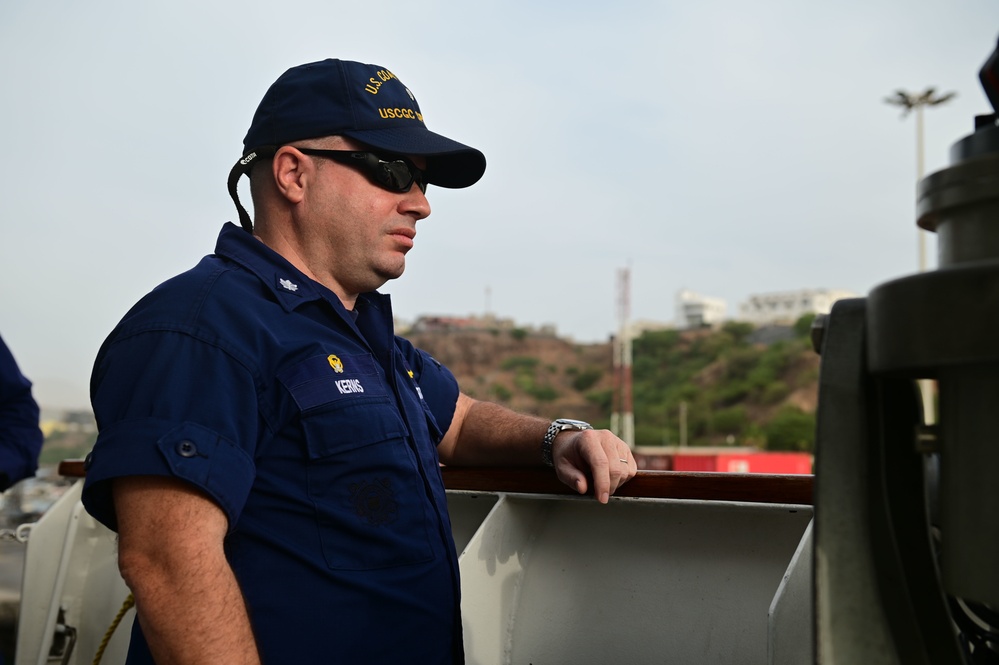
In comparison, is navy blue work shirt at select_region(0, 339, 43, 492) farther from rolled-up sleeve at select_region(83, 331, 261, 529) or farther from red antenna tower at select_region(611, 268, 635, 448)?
red antenna tower at select_region(611, 268, 635, 448)

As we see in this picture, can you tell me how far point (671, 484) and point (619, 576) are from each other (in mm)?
405

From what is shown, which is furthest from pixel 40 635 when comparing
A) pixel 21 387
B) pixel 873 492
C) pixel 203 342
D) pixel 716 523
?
pixel 873 492

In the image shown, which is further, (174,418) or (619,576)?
(619,576)

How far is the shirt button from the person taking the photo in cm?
160

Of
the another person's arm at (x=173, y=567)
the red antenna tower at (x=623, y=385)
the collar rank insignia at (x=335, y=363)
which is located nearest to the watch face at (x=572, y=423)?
the collar rank insignia at (x=335, y=363)

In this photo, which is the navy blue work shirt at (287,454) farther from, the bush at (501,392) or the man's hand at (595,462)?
the bush at (501,392)

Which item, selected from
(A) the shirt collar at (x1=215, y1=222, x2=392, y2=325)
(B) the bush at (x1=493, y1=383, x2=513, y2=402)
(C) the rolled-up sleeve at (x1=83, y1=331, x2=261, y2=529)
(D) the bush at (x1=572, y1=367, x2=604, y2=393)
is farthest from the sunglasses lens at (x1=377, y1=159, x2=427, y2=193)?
(D) the bush at (x1=572, y1=367, x2=604, y2=393)

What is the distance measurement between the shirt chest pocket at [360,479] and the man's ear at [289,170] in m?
0.44

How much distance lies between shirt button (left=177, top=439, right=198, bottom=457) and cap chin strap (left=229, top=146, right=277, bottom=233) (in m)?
0.82

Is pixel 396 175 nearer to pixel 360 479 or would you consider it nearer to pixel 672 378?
pixel 360 479

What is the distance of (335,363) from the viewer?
1.91m

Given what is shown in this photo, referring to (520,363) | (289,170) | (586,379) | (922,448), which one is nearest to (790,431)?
(586,379)

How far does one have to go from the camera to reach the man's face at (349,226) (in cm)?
214

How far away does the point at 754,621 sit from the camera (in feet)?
7.34
